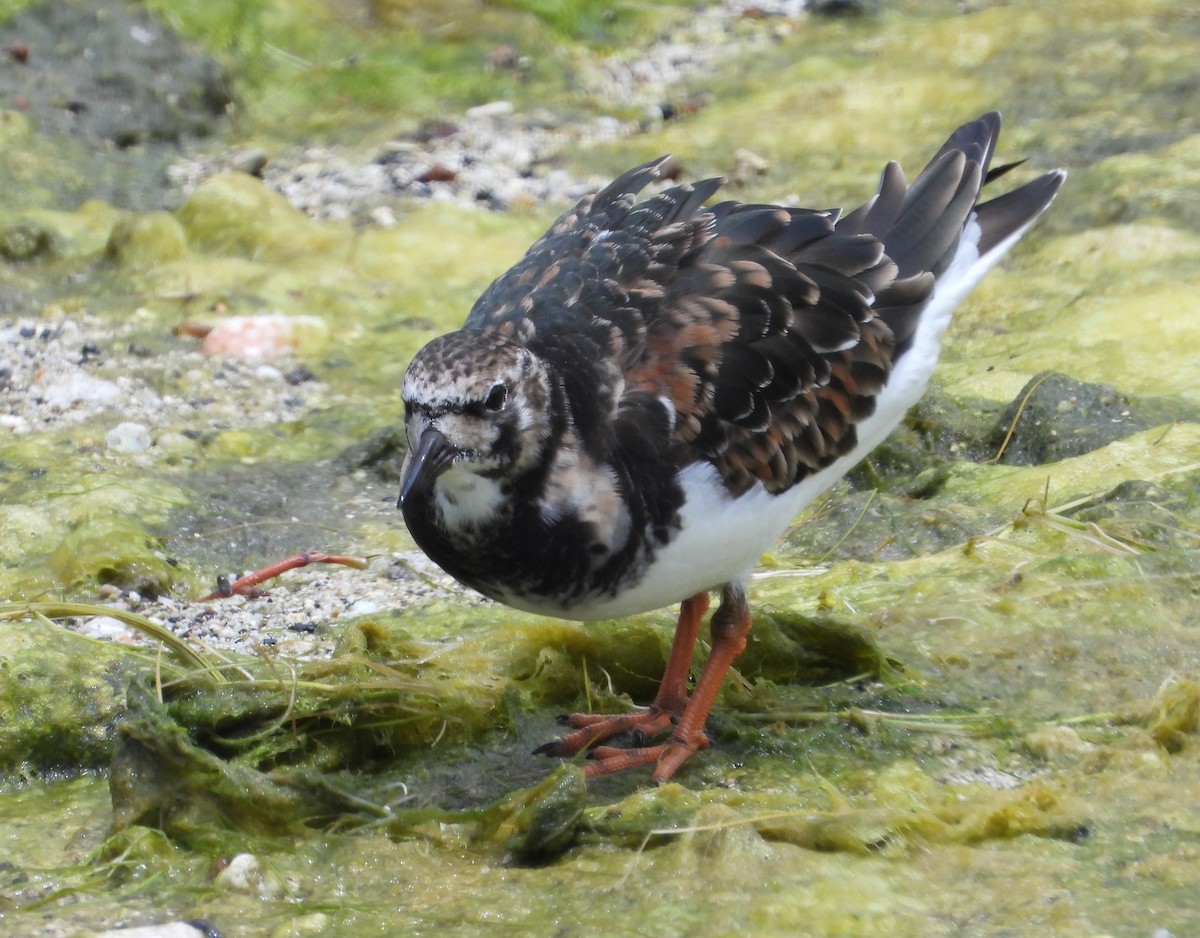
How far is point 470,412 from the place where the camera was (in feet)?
8.11

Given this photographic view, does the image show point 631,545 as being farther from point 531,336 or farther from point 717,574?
point 531,336

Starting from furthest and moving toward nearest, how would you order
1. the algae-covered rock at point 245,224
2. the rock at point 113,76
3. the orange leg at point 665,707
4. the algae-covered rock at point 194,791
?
the rock at point 113,76 < the algae-covered rock at point 245,224 < the orange leg at point 665,707 < the algae-covered rock at point 194,791

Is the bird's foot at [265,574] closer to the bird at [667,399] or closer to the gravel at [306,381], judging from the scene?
the gravel at [306,381]

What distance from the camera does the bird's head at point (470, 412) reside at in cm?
246

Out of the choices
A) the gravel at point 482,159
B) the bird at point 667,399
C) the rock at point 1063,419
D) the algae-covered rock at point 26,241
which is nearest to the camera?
the bird at point 667,399

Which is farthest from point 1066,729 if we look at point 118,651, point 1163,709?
point 118,651

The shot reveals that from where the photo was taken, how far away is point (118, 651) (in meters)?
2.98

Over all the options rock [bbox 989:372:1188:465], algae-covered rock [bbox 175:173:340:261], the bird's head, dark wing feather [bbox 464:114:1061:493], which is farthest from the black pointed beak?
algae-covered rock [bbox 175:173:340:261]

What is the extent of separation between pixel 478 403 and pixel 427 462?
0.13 metres

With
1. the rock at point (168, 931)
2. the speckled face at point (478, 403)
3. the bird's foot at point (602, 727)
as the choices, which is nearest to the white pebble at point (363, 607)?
the bird's foot at point (602, 727)

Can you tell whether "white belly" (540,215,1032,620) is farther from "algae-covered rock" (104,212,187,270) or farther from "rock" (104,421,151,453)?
"algae-covered rock" (104,212,187,270)

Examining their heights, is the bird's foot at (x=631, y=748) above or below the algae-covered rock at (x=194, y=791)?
below

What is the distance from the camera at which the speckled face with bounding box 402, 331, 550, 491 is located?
8.07ft

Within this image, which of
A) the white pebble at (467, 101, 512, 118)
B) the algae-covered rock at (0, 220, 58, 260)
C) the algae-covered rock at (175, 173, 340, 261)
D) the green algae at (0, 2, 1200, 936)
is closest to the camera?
the green algae at (0, 2, 1200, 936)
